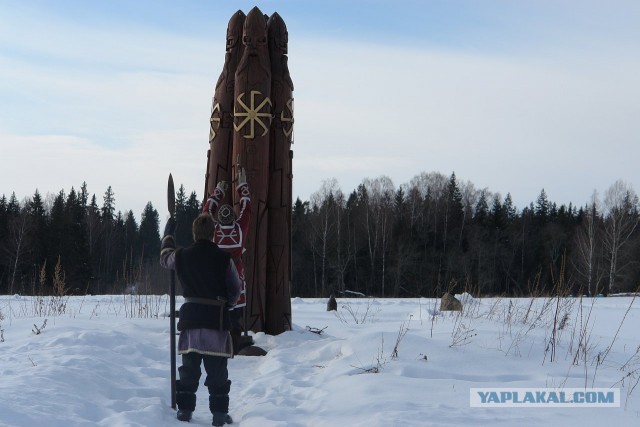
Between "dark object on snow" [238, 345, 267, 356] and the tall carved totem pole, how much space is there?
77 cm

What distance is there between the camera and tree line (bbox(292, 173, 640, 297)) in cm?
3550

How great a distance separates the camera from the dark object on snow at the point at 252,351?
24.8 feet

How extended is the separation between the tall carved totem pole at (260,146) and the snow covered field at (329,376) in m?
0.78

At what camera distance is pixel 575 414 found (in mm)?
4230

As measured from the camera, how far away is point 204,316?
5.16m

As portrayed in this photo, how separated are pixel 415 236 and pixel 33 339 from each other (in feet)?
110

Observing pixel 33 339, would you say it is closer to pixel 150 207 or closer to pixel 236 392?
pixel 236 392

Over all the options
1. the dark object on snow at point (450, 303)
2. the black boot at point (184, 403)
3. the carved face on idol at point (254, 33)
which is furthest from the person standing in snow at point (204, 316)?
the dark object on snow at point (450, 303)

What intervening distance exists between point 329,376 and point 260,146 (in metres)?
3.82

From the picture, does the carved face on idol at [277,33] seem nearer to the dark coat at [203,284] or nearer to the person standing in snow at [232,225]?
the person standing in snow at [232,225]

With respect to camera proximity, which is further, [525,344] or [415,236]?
[415,236]

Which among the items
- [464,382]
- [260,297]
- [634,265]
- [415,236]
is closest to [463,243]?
[415,236]

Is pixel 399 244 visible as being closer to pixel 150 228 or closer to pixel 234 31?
pixel 234 31

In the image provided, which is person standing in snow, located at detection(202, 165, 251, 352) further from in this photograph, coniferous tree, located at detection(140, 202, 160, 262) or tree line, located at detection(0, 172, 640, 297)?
coniferous tree, located at detection(140, 202, 160, 262)
